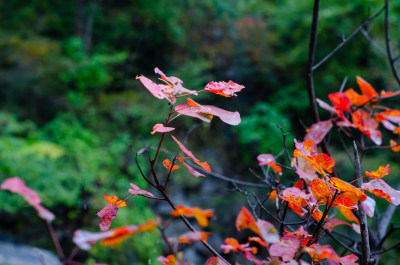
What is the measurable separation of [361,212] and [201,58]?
3.59 metres

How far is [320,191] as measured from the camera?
35 centimetres

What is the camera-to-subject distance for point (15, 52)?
130 inches

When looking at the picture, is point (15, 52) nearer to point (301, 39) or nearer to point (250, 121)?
point (250, 121)

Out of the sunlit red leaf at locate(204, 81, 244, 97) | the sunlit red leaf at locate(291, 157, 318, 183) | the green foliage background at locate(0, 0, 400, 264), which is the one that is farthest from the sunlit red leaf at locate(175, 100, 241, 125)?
the green foliage background at locate(0, 0, 400, 264)

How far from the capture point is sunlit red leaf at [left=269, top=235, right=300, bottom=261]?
31 centimetres

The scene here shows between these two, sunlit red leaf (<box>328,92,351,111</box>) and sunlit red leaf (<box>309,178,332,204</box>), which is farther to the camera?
sunlit red leaf (<box>328,92,351,111</box>)

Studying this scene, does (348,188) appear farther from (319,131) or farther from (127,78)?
(127,78)

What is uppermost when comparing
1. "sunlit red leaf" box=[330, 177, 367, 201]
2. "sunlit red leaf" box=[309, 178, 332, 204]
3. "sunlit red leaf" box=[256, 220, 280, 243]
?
"sunlit red leaf" box=[330, 177, 367, 201]

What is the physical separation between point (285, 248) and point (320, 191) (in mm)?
86

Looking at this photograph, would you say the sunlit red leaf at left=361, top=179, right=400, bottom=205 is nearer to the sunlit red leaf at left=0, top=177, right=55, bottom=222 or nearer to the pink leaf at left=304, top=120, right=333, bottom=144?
the pink leaf at left=304, top=120, right=333, bottom=144

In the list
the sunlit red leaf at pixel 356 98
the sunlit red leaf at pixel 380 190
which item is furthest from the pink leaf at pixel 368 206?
the sunlit red leaf at pixel 356 98

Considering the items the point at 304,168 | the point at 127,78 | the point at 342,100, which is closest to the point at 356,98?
the point at 342,100

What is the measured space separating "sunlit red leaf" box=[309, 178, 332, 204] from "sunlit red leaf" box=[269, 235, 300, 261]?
64mm

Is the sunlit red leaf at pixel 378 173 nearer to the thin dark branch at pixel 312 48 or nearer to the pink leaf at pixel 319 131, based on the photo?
the pink leaf at pixel 319 131
